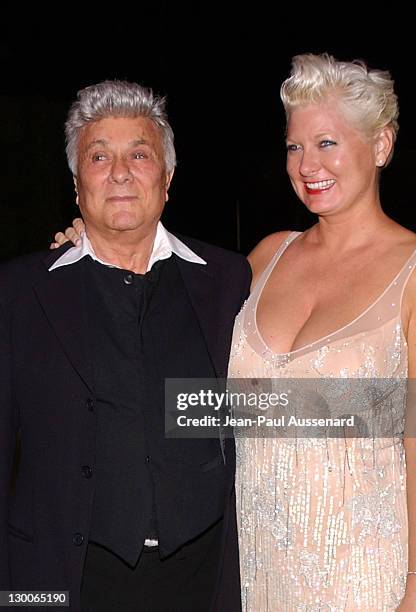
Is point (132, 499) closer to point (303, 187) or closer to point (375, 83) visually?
point (303, 187)

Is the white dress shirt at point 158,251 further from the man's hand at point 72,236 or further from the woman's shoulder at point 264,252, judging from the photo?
the woman's shoulder at point 264,252

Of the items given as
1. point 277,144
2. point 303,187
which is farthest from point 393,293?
point 277,144

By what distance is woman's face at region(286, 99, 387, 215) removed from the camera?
2.31 metres

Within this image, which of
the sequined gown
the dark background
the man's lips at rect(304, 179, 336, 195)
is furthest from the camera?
the dark background

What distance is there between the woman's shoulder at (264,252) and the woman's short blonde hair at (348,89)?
446mm

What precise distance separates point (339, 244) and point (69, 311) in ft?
2.35

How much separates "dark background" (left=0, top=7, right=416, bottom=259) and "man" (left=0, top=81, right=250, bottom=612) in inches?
164

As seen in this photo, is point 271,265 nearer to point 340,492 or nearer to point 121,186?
point 121,186

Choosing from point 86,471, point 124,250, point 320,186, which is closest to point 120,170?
point 124,250

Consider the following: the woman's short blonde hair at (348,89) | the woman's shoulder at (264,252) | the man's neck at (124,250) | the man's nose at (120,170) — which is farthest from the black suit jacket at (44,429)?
Answer: the woman's short blonde hair at (348,89)

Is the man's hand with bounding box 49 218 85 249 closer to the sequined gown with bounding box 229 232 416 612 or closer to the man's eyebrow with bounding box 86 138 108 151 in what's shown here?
the man's eyebrow with bounding box 86 138 108 151

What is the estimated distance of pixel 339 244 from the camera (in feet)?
8.05

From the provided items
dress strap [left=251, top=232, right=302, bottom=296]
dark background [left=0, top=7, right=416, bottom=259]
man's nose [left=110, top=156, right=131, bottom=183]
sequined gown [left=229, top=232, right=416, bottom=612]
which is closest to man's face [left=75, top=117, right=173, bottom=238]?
man's nose [left=110, top=156, right=131, bottom=183]

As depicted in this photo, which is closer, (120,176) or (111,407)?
(111,407)
